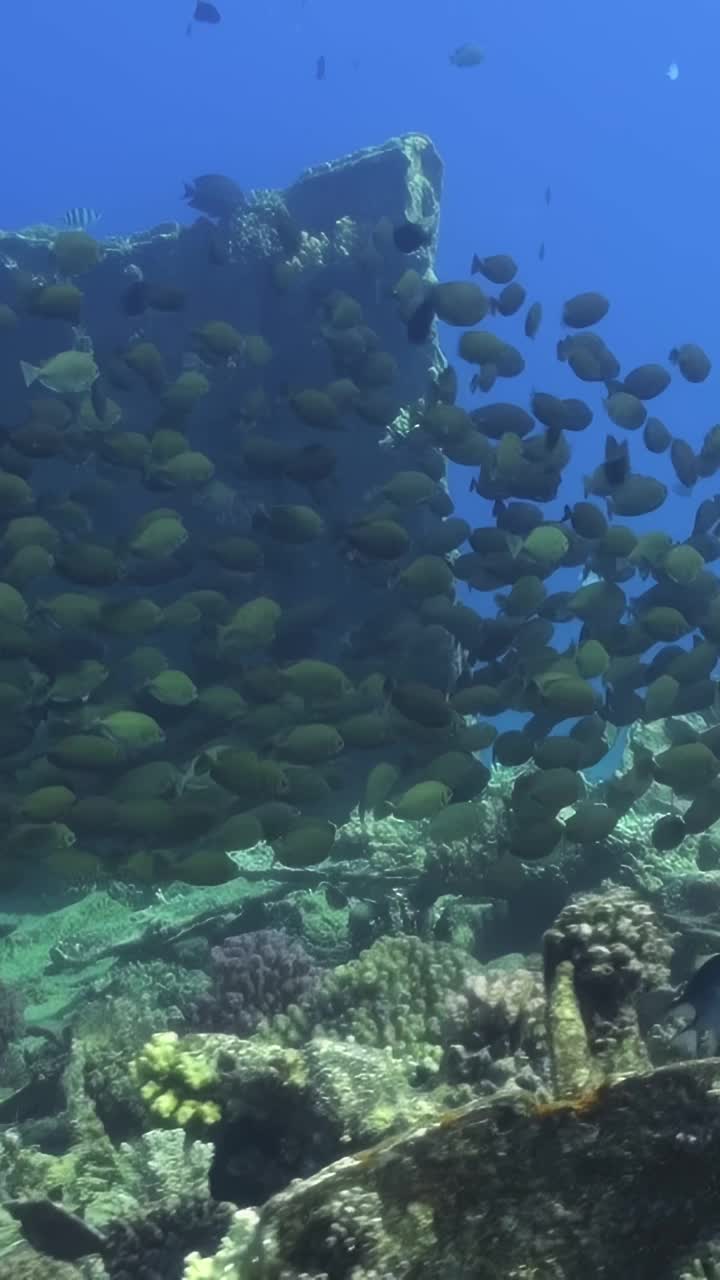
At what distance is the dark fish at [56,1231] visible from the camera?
12.5 ft

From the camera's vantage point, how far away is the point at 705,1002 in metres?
4.18

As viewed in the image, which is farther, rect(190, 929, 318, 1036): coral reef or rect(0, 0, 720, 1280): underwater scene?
rect(190, 929, 318, 1036): coral reef

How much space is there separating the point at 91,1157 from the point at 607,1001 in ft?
10.3

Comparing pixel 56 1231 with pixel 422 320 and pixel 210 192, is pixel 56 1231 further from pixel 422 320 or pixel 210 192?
pixel 210 192

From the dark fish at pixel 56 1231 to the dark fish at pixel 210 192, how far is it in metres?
13.3

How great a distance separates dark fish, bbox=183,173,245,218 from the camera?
46.9 feet

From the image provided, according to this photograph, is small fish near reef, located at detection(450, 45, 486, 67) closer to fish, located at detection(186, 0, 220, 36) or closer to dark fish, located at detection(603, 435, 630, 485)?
fish, located at detection(186, 0, 220, 36)

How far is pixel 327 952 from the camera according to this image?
8.33m

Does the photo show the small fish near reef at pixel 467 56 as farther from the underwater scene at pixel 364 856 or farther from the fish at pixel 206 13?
the underwater scene at pixel 364 856

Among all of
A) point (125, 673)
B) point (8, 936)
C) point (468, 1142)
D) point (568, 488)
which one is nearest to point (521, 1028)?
point (468, 1142)

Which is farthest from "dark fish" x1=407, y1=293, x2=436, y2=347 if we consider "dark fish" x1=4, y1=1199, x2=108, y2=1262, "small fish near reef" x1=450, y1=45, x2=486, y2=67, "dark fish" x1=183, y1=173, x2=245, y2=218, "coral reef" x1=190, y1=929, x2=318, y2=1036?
"small fish near reef" x1=450, y1=45, x2=486, y2=67

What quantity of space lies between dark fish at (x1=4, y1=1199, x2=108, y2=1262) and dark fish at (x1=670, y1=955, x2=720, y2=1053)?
235 centimetres

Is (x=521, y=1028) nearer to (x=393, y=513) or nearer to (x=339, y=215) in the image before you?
(x=393, y=513)

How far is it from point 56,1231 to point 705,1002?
2630 millimetres
